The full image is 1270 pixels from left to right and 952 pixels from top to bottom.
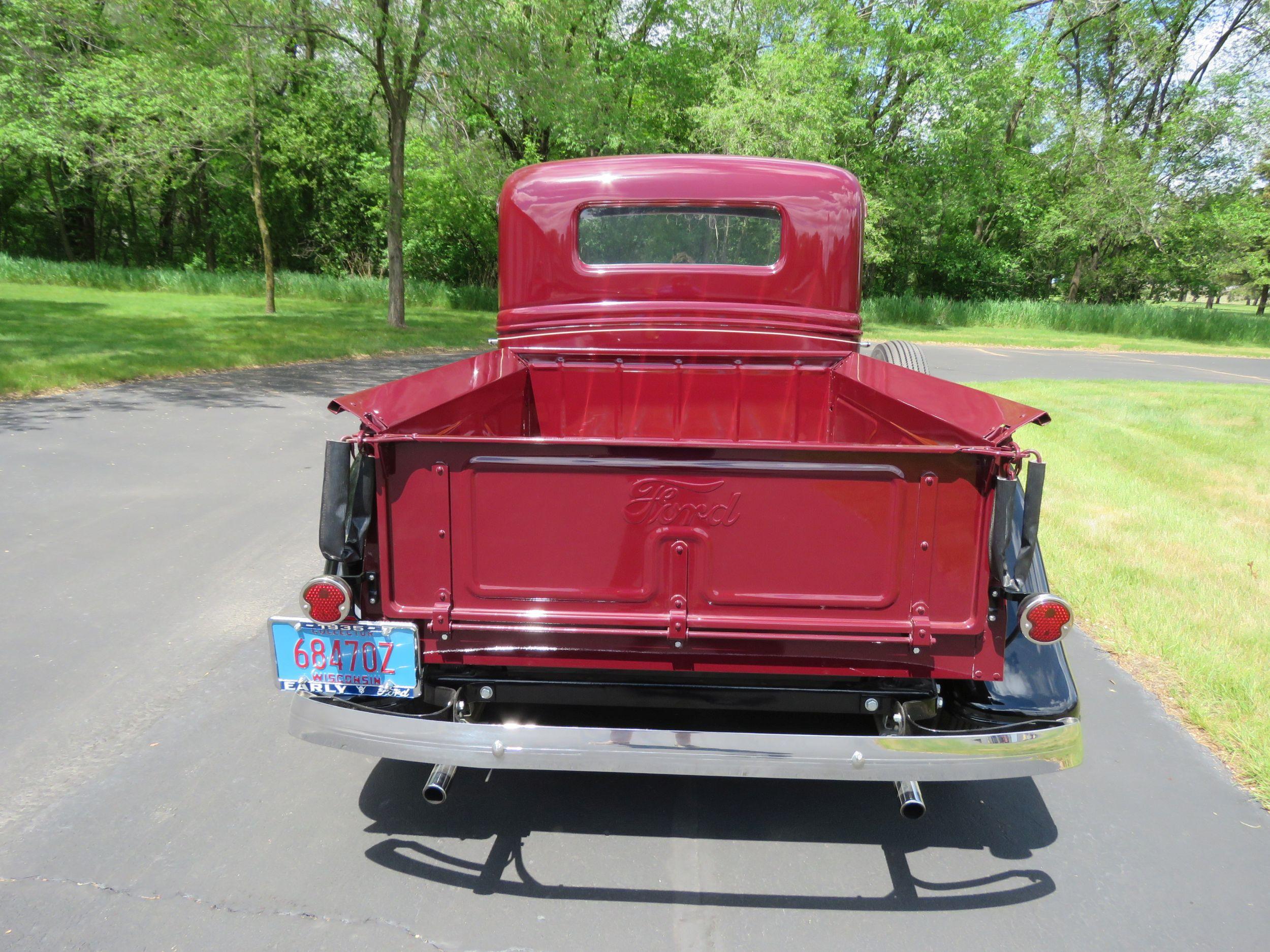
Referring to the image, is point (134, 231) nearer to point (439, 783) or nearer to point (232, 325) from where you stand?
point (232, 325)

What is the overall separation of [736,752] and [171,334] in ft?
50.3

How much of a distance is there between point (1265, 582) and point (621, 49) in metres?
24.3

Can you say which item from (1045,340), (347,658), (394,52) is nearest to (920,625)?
(347,658)

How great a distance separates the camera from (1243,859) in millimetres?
2604

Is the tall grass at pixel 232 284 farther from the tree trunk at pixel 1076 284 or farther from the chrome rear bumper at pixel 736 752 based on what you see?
the chrome rear bumper at pixel 736 752

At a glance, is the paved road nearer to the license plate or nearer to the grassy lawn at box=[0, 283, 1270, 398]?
the license plate

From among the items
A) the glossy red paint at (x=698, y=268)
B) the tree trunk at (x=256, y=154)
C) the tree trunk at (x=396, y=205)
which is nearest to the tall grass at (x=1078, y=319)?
the tree trunk at (x=396, y=205)

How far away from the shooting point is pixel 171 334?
14648mm

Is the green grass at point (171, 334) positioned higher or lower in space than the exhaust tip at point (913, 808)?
higher

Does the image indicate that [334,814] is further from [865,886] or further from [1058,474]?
[1058,474]

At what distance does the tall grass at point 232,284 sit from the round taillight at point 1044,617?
83.8 ft

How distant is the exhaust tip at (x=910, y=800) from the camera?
2301 millimetres

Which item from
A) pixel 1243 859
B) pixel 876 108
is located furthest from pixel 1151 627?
pixel 876 108

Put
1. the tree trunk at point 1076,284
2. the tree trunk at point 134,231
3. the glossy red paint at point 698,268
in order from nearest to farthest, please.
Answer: the glossy red paint at point 698,268 < the tree trunk at point 1076,284 < the tree trunk at point 134,231
